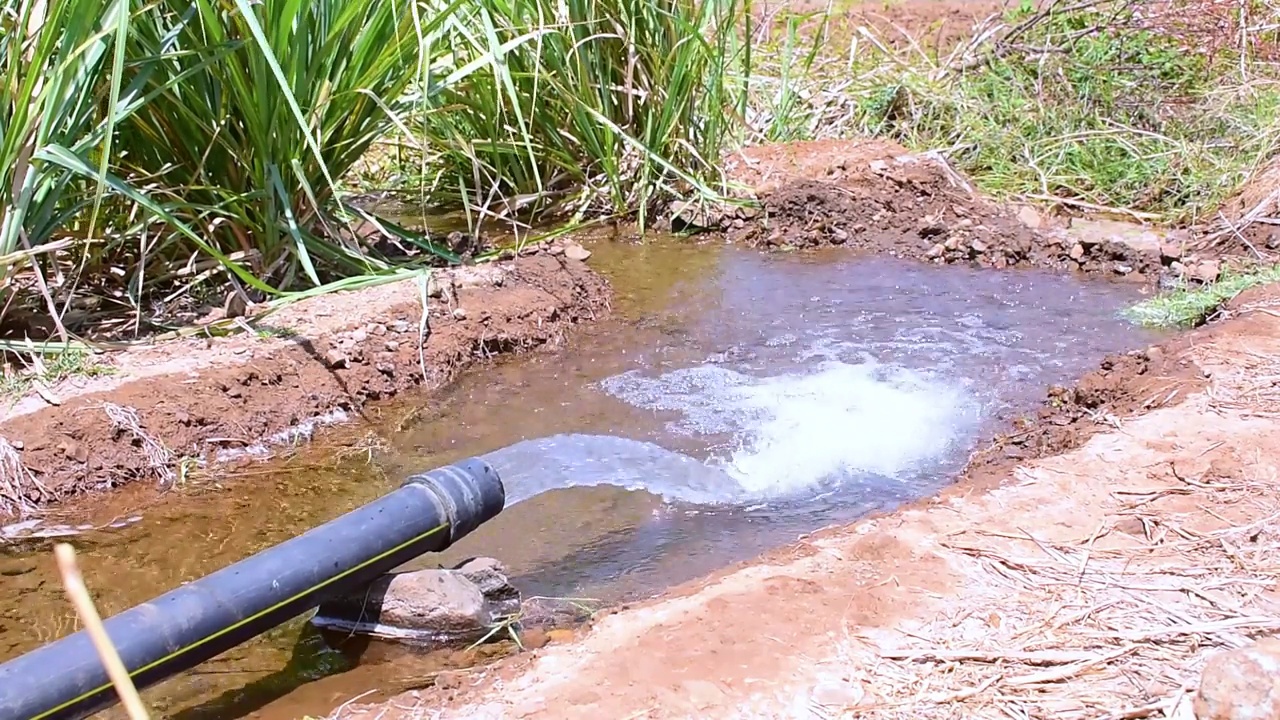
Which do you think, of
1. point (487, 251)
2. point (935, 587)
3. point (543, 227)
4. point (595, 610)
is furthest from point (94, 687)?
point (543, 227)

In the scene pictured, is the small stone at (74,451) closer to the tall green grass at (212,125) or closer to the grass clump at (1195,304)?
the tall green grass at (212,125)

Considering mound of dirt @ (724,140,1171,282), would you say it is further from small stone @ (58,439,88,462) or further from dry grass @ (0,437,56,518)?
dry grass @ (0,437,56,518)

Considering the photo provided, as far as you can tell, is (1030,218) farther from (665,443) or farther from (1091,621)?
(1091,621)

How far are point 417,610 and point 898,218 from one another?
391 centimetres

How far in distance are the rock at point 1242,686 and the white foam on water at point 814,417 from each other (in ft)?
5.20

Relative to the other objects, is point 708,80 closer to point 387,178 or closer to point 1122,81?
point 387,178

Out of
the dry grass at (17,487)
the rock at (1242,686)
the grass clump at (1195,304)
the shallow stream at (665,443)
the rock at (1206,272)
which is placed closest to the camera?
the rock at (1242,686)

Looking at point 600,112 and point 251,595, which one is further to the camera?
point 600,112

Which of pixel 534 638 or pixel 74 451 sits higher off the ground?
pixel 74 451

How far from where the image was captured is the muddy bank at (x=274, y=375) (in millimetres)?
3215

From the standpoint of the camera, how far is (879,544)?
2.56 metres

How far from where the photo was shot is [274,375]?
3666 mm

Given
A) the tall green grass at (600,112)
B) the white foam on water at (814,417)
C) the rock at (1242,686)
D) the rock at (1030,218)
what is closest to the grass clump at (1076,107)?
the rock at (1030,218)

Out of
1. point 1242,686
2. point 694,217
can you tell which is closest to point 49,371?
point 1242,686
